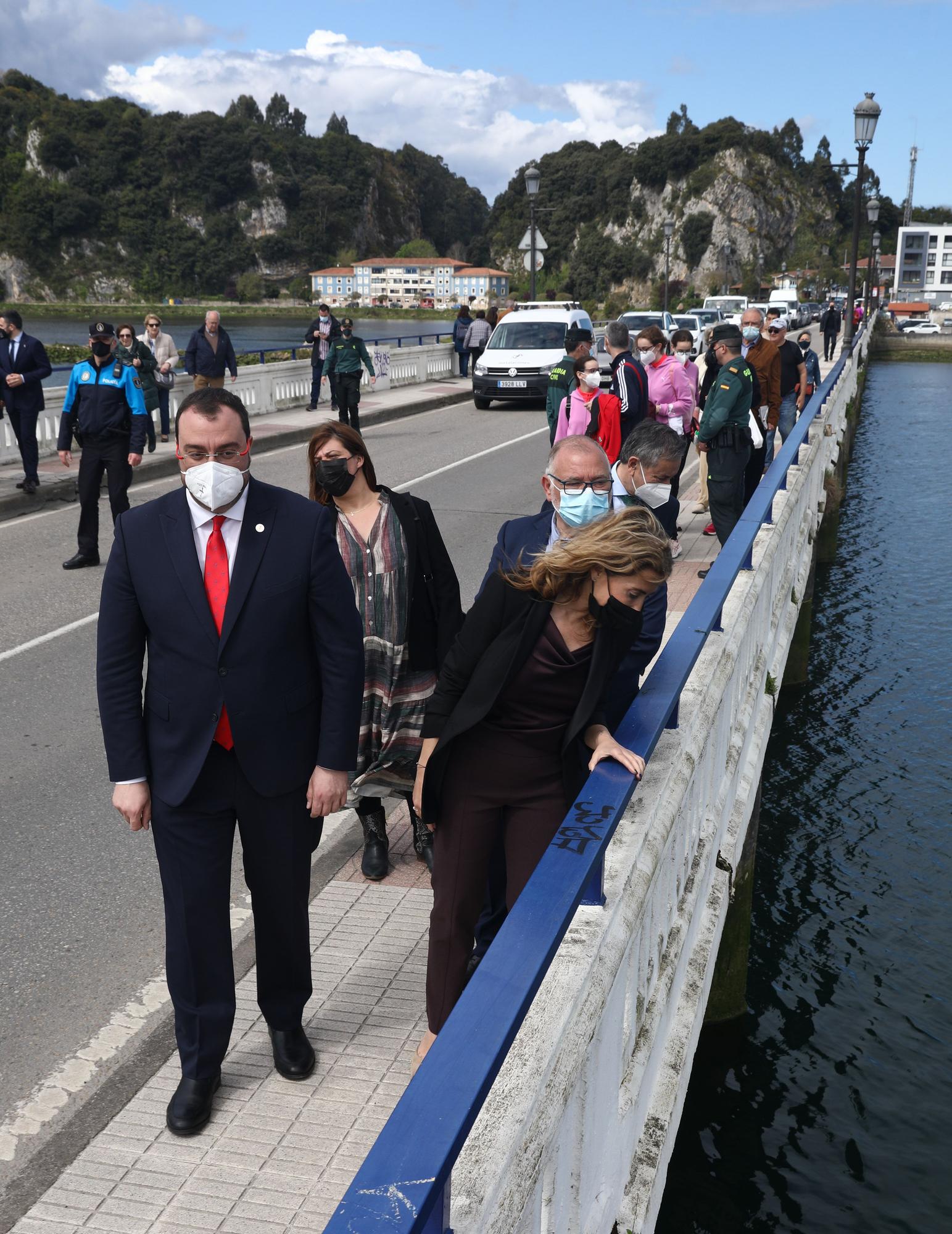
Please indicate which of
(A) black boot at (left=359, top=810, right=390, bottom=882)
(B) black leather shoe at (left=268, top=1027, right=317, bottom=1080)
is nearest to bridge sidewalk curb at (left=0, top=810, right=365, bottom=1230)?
(B) black leather shoe at (left=268, top=1027, right=317, bottom=1080)

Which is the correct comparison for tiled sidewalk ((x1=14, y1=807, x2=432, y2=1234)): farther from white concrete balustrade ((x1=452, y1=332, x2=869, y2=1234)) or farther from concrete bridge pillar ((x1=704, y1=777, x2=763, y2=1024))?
concrete bridge pillar ((x1=704, y1=777, x2=763, y2=1024))

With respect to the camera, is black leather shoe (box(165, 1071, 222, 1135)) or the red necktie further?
black leather shoe (box(165, 1071, 222, 1135))

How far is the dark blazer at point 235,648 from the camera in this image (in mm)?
3080

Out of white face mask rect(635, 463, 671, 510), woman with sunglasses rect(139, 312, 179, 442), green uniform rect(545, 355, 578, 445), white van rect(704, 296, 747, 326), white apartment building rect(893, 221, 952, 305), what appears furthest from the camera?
white apartment building rect(893, 221, 952, 305)

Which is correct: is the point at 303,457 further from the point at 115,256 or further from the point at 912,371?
the point at 115,256

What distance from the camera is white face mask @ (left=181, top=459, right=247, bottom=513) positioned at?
10.1ft

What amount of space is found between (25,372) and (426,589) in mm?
10327

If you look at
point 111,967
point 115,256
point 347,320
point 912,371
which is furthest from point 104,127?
point 111,967

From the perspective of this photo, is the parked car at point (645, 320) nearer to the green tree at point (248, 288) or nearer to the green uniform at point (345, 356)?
the green uniform at point (345, 356)

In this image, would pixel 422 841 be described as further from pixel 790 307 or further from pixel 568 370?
pixel 790 307

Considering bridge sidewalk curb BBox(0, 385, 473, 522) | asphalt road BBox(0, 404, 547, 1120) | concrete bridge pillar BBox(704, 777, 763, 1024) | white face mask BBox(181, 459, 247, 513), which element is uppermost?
white face mask BBox(181, 459, 247, 513)

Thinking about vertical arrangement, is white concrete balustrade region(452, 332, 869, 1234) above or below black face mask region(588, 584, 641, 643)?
below

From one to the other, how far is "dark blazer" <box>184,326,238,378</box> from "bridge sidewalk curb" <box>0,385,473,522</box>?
137 centimetres

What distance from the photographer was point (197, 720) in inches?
122
